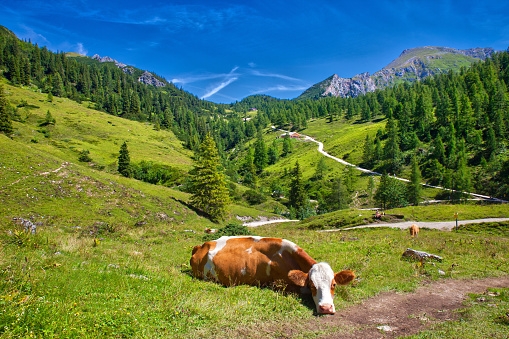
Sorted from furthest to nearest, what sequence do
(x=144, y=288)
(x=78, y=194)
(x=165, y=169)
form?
(x=165, y=169), (x=78, y=194), (x=144, y=288)

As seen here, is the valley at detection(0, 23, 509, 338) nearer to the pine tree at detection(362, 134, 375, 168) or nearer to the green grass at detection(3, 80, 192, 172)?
the green grass at detection(3, 80, 192, 172)

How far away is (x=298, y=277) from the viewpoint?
760 centimetres

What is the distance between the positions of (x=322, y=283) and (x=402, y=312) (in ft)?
7.67

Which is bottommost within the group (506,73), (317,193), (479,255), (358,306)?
(317,193)

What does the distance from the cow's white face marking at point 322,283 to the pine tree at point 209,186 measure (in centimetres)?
3796

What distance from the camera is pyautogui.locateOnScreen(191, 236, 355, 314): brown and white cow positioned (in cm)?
732

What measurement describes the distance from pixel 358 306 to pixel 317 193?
103518mm

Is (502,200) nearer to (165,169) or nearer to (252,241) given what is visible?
(252,241)

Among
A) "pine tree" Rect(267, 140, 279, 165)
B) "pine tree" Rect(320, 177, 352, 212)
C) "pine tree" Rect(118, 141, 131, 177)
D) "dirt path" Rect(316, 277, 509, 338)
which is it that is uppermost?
"pine tree" Rect(267, 140, 279, 165)

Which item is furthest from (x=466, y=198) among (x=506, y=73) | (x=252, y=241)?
(x=506, y=73)

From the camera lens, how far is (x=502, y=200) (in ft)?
251

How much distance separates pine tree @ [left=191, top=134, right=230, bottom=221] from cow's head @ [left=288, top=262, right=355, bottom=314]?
37659mm

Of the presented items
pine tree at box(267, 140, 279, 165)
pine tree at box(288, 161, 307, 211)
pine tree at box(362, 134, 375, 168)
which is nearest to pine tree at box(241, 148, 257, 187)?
pine tree at box(267, 140, 279, 165)

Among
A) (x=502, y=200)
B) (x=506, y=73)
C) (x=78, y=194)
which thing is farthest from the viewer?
(x=506, y=73)
